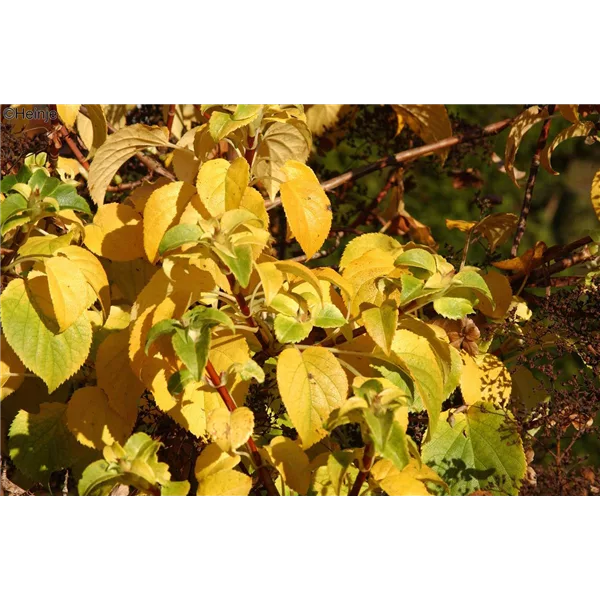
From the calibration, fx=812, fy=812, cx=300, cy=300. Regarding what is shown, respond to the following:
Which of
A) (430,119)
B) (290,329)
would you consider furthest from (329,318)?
(430,119)

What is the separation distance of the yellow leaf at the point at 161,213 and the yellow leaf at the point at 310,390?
22 centimetres

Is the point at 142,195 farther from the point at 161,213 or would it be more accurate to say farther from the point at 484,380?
the point at 484,380

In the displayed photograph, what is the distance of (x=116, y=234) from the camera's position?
1.08 metres

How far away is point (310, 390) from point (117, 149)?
19.7 inches

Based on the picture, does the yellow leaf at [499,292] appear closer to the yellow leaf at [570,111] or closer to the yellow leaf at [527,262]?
the yellow leaf at [527,262]

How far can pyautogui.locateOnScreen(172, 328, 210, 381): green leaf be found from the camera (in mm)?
762

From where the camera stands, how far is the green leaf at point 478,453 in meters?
1.04

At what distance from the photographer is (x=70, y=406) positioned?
99 cm

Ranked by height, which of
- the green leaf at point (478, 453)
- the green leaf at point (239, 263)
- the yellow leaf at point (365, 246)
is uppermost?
the green leaf at point (239, 263)

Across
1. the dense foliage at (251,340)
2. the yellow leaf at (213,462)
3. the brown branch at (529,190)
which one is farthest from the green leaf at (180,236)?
the brown branch at (529,190)

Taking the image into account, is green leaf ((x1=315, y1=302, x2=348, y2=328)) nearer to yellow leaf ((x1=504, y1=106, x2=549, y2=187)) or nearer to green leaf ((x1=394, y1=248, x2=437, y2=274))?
green leaf ((x1=394, y1=248, x2=437, y2=274))

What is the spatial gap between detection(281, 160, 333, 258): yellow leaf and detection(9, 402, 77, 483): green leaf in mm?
390
